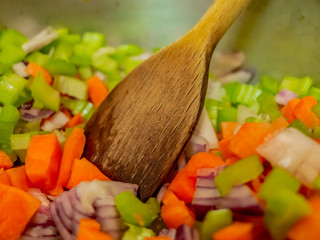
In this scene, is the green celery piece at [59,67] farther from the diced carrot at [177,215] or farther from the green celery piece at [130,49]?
the diced carrot at [177,215]

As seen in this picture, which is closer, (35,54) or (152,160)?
(152,160)

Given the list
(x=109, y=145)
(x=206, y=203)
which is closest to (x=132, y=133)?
(x=109, y=145)

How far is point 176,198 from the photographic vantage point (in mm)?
1490

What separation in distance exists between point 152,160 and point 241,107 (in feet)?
2.12

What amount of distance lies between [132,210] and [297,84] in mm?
1133

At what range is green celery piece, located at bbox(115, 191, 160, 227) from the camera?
1.39 meters

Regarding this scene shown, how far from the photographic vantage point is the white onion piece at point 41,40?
2.08 meters

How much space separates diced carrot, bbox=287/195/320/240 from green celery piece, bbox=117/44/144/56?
1543 millimetres

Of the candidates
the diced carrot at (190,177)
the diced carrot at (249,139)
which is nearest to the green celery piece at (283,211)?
the diced carrot at (249,139)

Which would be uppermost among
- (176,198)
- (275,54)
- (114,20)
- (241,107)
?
(114,20)

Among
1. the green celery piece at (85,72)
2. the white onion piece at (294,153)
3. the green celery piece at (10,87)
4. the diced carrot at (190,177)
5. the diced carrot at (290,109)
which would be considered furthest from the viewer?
the green celery piece at (85,72)

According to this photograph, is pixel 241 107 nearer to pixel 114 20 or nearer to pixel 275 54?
pixel 275 54

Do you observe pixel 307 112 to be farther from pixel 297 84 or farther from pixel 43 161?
pixel 43 161

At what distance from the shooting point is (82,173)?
1.57 metres
